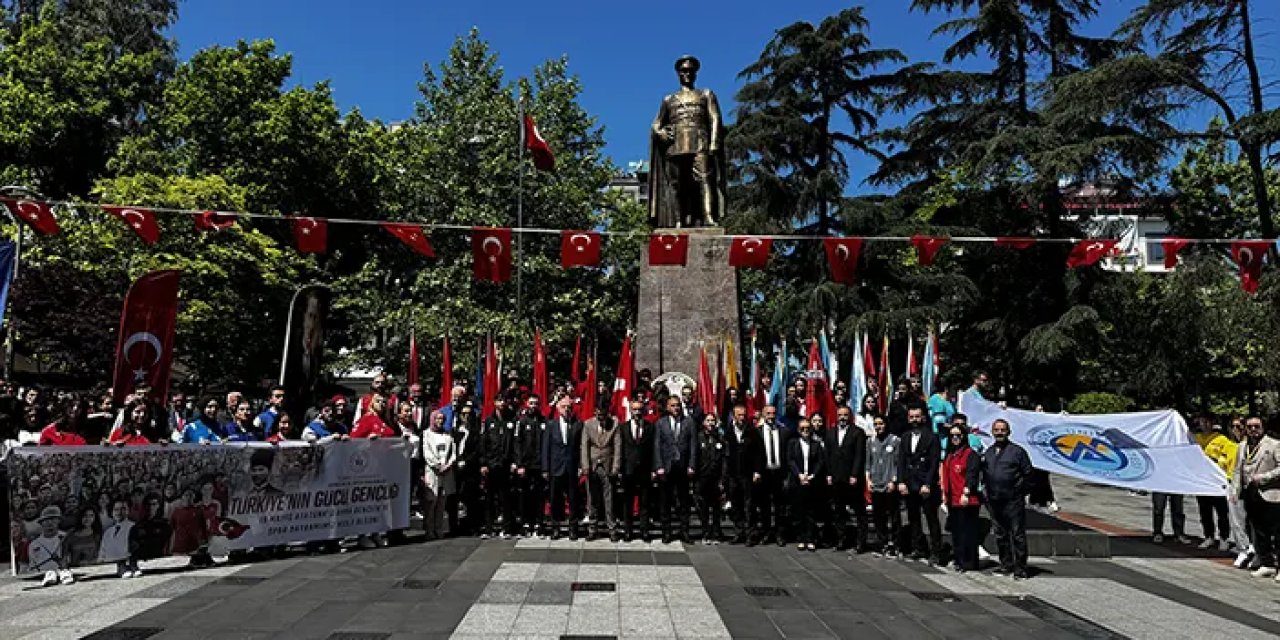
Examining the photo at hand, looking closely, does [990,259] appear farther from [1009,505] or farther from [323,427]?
[323,427]

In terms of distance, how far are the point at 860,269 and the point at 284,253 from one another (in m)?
18.2

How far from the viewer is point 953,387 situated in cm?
2720

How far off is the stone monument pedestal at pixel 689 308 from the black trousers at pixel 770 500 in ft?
10.9

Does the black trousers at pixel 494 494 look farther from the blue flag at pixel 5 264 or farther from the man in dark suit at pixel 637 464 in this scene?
the blue flag at pixel 5 264

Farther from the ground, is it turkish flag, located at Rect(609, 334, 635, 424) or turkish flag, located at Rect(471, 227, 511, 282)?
turkish flag, located at Rect(471, 227, 511, 282)

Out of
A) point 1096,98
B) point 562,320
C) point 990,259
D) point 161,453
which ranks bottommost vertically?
point 161,453

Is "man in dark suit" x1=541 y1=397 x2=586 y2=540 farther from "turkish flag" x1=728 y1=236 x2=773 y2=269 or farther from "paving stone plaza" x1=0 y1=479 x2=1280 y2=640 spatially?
"turkish flag" x1=728 y1=236 x2=773 y2=269

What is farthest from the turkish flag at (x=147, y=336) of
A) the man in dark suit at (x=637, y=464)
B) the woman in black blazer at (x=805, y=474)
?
the woman in black blazer at (x=805, y=474)

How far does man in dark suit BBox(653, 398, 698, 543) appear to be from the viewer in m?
10.0

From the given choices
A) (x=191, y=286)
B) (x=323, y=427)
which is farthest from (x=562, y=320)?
(x=323, y=427)

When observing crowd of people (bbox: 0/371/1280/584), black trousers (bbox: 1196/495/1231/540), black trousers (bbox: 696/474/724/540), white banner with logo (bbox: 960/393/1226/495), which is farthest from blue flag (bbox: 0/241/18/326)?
black trousers (bbox: 1196/495/1231/540)

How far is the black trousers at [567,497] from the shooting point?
33.7 feet

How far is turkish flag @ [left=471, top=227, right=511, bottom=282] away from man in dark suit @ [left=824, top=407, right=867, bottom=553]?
21.6 feet

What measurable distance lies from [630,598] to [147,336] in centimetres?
552
